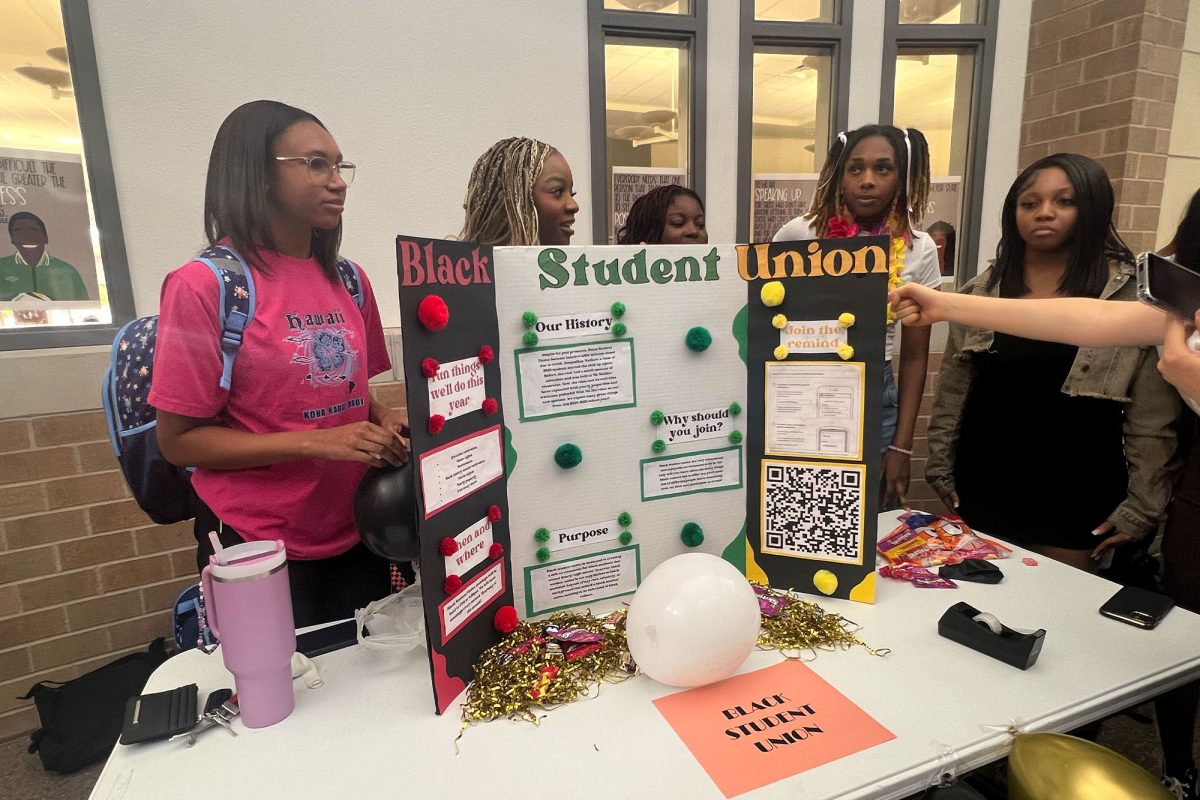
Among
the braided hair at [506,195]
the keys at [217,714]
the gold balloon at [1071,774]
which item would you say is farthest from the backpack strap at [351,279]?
the gold balloon at [1071,774]

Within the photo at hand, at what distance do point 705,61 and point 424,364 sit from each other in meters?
2.35

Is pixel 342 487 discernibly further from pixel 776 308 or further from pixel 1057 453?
pixel 1057 453

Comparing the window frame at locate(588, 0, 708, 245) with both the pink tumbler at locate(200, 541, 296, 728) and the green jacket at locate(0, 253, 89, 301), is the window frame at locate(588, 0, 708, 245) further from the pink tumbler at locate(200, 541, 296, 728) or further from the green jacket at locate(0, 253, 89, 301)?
the pink tumbler at locate(200, 541, 296, 728)

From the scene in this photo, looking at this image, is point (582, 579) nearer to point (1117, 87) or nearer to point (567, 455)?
point (567, 455)

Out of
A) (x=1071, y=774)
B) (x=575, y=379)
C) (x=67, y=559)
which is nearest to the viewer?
(x=1071, y=774)

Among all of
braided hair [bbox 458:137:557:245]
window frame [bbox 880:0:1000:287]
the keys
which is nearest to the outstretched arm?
braided hair [bbox 458:137:557:245]

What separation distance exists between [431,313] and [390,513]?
27 cm

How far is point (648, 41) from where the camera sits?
2.57 m

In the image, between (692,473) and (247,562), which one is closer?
(247,562)

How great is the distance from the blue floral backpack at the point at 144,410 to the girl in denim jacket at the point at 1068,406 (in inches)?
64.1

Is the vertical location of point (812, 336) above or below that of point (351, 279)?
below

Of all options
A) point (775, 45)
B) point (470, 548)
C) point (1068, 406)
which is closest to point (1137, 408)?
point (1068, 406)

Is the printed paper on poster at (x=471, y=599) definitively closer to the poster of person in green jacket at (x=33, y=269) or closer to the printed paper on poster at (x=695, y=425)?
the printed paper on poster at (x=695, y=425)

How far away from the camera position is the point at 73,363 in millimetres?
1970
